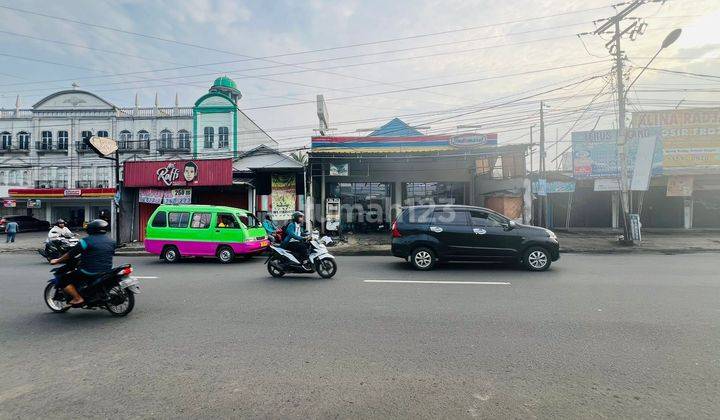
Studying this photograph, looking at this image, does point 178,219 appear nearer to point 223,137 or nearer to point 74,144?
point 223,137

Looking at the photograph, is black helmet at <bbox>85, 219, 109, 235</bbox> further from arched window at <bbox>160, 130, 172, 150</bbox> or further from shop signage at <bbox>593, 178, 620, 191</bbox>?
arched window at <bbox>160, 130, 172, 150</bbox>

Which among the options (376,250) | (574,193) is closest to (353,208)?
(376,250)

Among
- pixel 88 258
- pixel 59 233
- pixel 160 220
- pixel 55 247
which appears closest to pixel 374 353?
pixel 88 258

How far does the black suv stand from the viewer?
341 inches

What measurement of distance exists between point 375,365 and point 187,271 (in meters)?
7.66

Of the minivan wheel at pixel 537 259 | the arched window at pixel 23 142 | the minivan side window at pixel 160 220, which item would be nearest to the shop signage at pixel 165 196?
the minivan side window at pixel 160 220

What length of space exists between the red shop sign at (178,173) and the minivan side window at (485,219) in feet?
40.3

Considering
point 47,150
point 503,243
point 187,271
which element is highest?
point 47,150

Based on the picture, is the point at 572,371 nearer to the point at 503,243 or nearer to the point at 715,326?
the point at 715,326

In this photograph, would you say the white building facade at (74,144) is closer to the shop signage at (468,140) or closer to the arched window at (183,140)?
the arched window at (183,140)

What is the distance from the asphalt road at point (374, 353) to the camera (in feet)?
8.95

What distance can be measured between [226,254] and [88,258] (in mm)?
5856

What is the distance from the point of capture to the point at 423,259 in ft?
29.5

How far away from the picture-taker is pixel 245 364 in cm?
345
